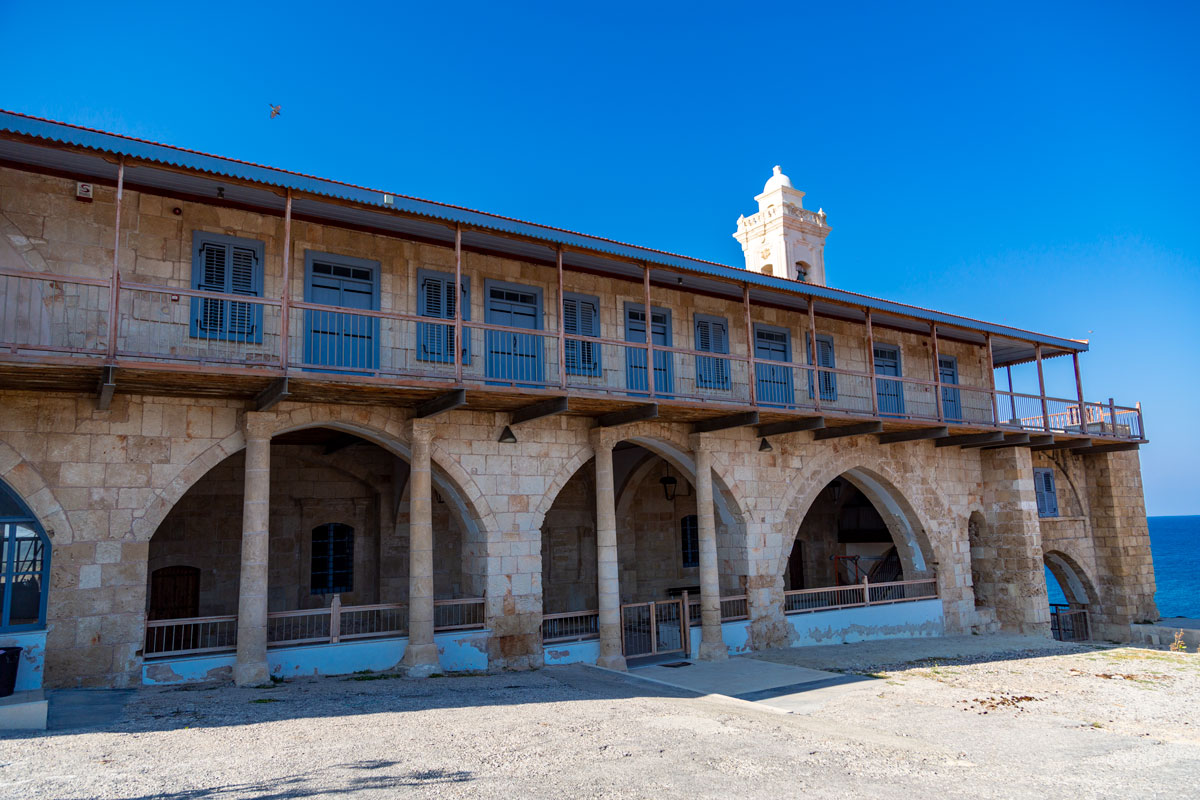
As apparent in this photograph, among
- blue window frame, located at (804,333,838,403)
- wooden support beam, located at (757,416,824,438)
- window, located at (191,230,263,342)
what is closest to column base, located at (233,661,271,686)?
window, located at (191,230,263,342)

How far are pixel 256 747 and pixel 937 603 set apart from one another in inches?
602

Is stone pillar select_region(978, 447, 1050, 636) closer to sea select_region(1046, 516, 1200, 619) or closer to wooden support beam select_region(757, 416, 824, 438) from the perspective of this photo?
wooden support beam select_region(757, 416, 824, 438)

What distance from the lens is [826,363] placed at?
18359 millimetres

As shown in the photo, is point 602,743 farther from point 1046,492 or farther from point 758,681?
point 1046,492

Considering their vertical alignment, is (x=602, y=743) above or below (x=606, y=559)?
below

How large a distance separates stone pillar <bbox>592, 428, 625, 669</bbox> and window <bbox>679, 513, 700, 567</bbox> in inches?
278

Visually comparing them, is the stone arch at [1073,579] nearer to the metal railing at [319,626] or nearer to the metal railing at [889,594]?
the metal railing at [889,594]

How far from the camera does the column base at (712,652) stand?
46.3ft

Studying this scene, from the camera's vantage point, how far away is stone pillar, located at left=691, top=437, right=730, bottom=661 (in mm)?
14250

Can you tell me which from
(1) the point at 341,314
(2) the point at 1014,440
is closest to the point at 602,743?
(1) the point at 341,314

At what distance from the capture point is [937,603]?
18266mm

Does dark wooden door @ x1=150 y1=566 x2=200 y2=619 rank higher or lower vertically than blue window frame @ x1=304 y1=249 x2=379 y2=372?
lower

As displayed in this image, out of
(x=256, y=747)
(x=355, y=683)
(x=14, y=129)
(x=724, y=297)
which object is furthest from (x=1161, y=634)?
(x=14, y=129)

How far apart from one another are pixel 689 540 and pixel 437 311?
404 inches
